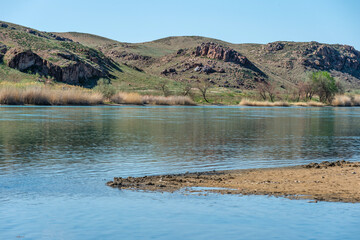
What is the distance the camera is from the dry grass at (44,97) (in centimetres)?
5497

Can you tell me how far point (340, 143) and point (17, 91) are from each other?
43153 millimetres

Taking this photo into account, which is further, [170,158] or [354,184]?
[170,158]

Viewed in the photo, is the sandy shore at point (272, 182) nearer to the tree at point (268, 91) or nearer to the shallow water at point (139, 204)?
the shallow water at point (139, 204)

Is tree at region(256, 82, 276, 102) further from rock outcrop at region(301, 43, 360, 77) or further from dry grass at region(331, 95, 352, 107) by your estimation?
rock outcrop at region(301, 43, 360, 77)

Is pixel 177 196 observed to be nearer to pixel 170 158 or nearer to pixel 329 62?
pixel 170 158

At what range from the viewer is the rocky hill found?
98062mm

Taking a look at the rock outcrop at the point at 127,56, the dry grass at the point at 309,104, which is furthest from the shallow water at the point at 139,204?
the rock outcrop at the point at 127,56

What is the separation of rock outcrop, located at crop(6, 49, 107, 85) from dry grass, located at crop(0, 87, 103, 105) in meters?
31.6

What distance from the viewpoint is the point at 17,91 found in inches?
2189

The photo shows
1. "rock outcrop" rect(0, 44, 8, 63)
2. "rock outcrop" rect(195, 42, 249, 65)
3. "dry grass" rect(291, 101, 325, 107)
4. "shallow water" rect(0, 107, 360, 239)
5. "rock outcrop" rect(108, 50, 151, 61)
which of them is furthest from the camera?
"rock outcrop" rect(108, 50, 151, 61)

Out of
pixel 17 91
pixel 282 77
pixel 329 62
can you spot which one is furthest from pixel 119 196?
pixel 329 62

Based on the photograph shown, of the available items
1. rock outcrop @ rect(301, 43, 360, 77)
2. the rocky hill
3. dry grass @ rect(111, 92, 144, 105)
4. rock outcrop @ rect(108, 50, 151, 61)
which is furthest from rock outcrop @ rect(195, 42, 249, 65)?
dry grass @ rect(111, 92, 144, 105)

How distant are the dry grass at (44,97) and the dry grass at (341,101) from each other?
52661 mm

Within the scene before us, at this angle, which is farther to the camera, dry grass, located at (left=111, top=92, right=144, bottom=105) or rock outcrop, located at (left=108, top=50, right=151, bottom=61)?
rock outcrop, located at (left=108, top=50, right=151, bottom=61)
